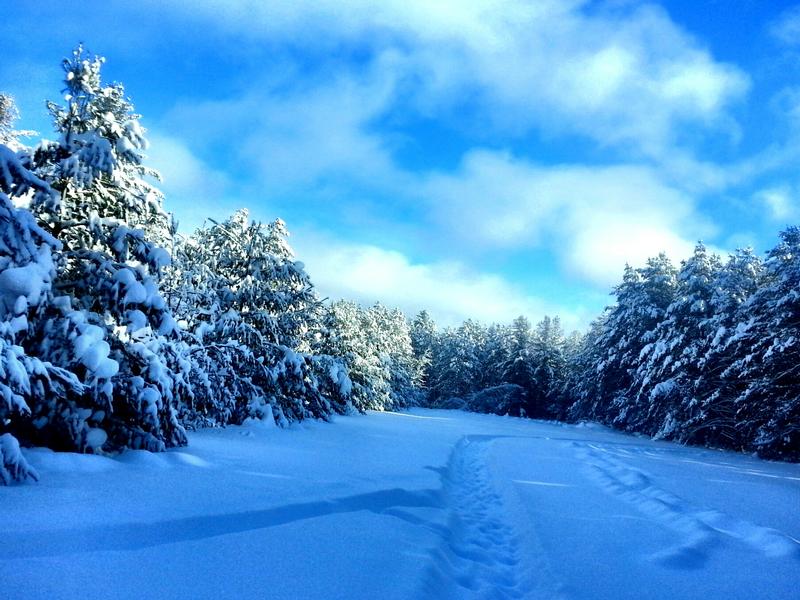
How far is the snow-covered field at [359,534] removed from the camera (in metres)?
3.17

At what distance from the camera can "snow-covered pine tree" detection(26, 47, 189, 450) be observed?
5.92m

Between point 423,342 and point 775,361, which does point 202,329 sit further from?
point 423,342

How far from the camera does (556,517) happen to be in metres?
6.09

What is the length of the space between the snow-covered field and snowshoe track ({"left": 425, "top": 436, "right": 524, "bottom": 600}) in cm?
2

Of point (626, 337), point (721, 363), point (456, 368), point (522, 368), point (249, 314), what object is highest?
point (626, 337)

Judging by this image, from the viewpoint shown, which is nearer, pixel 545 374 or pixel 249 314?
pixel 249 314

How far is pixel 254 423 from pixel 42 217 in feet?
25.1

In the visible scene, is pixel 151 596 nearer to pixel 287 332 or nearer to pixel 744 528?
pixel 744 528

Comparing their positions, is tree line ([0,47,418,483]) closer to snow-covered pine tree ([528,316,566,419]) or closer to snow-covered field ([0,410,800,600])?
snow-covered field ([0,410,800,600])

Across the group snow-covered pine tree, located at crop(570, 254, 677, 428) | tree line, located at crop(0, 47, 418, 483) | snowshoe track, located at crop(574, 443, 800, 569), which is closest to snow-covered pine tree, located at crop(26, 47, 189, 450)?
tree line, located at crop(0, 47, 418, 483)

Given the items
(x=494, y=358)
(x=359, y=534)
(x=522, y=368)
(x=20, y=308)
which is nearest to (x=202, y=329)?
(x=20, y=308)

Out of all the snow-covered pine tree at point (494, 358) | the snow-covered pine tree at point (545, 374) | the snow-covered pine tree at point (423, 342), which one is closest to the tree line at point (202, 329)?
the snow-covered pine tree at point (545, 374)

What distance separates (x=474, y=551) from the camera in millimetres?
4867

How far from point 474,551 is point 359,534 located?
1315 millimetres
